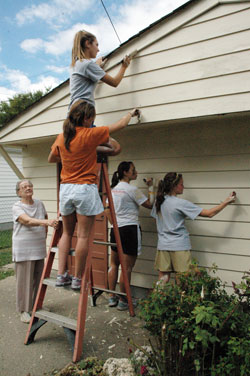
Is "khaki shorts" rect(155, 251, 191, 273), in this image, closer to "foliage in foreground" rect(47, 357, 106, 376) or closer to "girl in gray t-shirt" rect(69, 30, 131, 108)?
"foliage in foreground" rect(47, 357, 106, 376)

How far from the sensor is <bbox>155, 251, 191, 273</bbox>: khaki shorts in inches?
132

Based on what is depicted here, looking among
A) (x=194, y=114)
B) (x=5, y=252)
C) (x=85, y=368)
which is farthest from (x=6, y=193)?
(x=194, y=114)

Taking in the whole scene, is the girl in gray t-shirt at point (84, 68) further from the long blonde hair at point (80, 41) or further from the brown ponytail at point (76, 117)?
the brown ponytail at point (76, 117)

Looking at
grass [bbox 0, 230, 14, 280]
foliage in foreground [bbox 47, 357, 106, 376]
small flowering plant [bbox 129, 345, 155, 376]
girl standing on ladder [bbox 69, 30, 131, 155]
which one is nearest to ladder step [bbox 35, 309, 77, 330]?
foliage in foreground [bbox 47, 357, 106, 376]

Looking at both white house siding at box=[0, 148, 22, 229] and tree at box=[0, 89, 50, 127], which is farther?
tree at box=[0, 89, 50, 127]

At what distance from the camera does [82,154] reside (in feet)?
8.76

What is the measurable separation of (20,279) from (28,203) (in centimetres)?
100

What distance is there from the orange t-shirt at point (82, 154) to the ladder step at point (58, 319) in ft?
4.51

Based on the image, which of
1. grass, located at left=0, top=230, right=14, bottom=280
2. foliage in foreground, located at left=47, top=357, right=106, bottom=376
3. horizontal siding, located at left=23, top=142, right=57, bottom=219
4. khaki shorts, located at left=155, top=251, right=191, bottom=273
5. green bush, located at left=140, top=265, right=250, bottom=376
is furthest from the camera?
grass, located at left=0, top=230, right=14, bottom=280

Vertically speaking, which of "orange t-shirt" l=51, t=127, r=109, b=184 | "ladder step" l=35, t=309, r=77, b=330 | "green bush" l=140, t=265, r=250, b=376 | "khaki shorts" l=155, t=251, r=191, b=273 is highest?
"orange t-shirt" l=51, t=127, r=109, b=184

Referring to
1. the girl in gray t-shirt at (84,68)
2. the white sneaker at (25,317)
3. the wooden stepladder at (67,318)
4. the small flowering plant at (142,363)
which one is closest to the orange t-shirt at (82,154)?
the wooden stepladder at (67,318)

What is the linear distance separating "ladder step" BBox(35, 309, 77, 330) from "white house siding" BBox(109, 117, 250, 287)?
1.61 metres

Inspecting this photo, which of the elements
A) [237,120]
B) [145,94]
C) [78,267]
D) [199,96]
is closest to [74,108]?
[145,94]

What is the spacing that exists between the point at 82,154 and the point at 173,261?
5.75 ft
